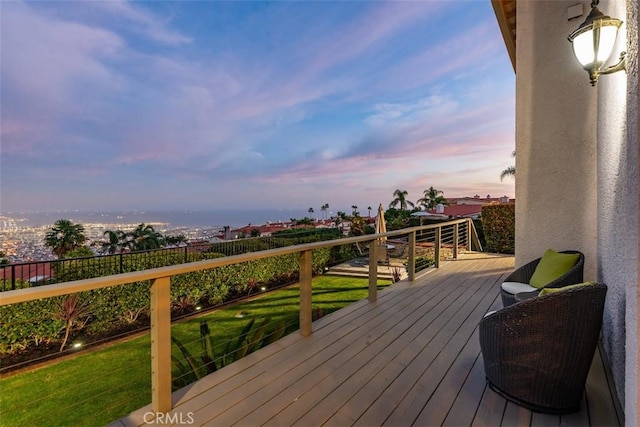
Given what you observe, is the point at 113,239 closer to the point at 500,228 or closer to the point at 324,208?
the point at 500,228

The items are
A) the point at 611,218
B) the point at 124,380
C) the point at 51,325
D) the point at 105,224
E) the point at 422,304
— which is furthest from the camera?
the point at 105,224

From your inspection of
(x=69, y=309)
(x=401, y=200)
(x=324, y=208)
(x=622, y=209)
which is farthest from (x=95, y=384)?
(x=401, y=200)

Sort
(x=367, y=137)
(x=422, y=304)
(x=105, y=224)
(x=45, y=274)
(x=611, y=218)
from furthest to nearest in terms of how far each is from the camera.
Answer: (x=367, y=137) → (x=105, y=224) → (x=45, y=274) → (x=422, y=304) → (x=611, y=218)

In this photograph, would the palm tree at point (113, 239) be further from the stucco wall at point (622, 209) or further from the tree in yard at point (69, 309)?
the stucco wall at point (622, 209)

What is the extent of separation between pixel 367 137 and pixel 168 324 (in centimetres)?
1422

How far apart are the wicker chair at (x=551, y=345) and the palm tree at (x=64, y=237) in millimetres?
12007

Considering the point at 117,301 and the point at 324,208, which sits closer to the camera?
the point at 117,301

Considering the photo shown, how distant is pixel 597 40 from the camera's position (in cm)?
203

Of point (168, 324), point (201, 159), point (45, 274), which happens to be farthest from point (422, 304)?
point (201, 159)

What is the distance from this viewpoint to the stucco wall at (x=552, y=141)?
3625mm

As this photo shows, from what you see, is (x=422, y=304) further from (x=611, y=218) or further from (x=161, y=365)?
(x=161, y=365)

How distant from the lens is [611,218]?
2.32 metres

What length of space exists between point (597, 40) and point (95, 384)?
17.5 ft

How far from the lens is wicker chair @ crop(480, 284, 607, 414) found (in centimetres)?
160
